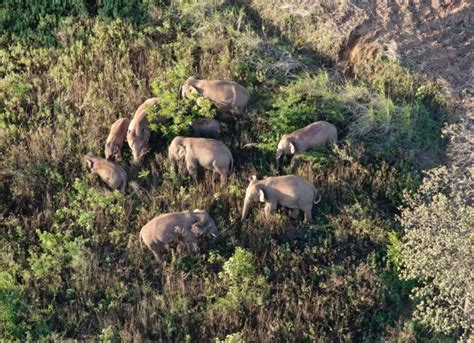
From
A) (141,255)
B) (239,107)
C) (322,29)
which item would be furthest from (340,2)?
(141,255)

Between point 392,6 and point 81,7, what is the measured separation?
17.2 ft

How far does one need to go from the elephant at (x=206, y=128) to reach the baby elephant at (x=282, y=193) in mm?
1316

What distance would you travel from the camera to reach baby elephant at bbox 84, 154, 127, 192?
1079cm

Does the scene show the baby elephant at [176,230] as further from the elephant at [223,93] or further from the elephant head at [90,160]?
the elephant at [223,93]

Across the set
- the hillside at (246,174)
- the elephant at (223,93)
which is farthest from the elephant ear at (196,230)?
the elephant at (223,93)

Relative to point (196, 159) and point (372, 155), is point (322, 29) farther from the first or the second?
point (196, 159)

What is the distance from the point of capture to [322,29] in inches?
500

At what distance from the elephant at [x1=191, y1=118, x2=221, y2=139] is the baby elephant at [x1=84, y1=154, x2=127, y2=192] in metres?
1.25

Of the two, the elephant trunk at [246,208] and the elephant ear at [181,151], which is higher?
the elephant ear at [181,151]

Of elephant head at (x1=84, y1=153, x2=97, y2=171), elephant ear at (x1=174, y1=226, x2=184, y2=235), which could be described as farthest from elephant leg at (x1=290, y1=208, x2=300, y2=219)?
elephant head at (x1=84, y1=153, x2=97, y2=171)

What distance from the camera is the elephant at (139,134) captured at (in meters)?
11.1

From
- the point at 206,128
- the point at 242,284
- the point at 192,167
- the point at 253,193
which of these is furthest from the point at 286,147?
the point at 242,284

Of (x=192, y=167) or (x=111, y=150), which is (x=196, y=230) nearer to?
(x=192, y=167)

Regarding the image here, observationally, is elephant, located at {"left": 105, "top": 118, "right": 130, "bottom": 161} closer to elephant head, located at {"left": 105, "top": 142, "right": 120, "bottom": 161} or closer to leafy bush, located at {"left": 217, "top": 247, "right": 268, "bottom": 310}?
elephant head, located at {"left": 105, "top": 142, "right": 120, "bottom": 161}
